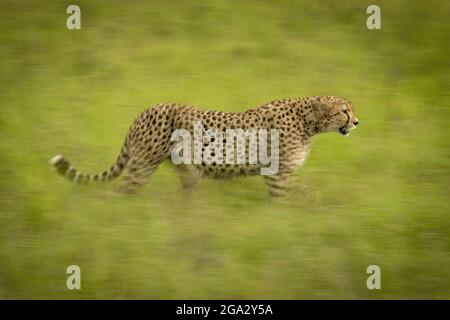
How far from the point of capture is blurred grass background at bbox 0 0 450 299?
25.7ft

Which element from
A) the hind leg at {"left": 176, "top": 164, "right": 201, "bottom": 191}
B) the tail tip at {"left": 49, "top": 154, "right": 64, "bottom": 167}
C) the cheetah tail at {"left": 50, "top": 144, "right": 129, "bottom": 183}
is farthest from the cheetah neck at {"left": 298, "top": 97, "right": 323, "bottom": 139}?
the tail tip at {"left": 49, "top": 154, "right": 64, "bottom": 167}

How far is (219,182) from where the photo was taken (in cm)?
898

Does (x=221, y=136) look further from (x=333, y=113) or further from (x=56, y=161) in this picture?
(x=56, y=161)

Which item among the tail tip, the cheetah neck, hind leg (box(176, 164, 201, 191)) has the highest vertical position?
the cheetah neck

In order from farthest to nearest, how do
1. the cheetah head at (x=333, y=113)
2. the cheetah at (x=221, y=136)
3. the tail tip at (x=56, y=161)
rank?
the cheetah head at (x=333, y=113)
the tail tip at (x=56, y=161)
the cheetah at (x=221, y=136)

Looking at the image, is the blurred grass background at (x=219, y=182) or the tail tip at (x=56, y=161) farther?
the tail tip at (x=56, y=161)

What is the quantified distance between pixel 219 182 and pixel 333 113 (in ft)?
3.94

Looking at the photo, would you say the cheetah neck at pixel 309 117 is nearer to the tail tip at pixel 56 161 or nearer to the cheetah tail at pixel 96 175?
the cheetah tail at pixel 96 175

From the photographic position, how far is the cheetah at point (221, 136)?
8586 mm

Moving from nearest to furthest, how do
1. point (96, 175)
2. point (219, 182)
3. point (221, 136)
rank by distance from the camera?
point (221, 136) → point (96, 175) → point (219, 182)

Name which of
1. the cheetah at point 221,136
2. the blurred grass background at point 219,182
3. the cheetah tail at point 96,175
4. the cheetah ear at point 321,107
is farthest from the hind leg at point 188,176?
the cheetah ear at point 321,107

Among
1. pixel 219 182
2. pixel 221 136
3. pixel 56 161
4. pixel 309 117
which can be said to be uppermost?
pixel 309 117

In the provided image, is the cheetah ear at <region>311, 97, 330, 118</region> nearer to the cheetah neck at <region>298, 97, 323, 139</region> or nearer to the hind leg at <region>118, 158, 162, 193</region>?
the cheetah neck at <region>298, 97, 323, 139</region>

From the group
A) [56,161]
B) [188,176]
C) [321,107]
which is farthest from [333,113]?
[56,161]
